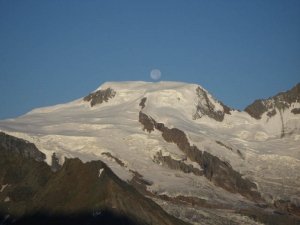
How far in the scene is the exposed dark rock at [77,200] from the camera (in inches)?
4023

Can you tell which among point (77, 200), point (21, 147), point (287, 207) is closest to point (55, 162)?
point (21, 147)

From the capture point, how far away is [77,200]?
353 feet

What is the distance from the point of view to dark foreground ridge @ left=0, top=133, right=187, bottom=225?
335 feet

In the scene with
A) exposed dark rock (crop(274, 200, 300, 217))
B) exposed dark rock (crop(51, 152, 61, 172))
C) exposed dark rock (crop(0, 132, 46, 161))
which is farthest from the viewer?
exposed dark rock (crop(0, 132, 46, 161))

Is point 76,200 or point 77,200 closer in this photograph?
point 77,200

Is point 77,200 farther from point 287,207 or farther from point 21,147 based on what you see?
point 287,207

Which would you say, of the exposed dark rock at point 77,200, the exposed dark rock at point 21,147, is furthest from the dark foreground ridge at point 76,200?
the exposed dark rock at point 21,147

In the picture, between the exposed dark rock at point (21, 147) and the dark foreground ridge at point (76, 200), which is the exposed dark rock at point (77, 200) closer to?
the dark foreground ridge at point (76, 200)

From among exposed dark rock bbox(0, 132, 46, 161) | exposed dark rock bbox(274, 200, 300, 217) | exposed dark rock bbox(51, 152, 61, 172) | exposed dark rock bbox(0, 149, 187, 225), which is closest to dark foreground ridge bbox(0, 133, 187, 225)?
exposed dark rock bbox(0, 149, 187, 225)

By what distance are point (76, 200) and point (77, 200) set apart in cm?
25

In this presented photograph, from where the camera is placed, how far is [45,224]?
4149 inches

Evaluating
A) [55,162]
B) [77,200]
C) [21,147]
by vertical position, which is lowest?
[77,200]

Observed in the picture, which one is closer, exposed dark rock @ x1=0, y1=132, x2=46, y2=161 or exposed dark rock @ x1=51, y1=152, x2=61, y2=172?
exposed dark rock @ x1=51, y1=152, x2=61, y2=172

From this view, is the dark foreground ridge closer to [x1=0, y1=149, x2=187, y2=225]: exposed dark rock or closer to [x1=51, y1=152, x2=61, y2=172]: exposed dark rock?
[x1=0, y1=149, x2=187, y2=225]: exposed dark rock
